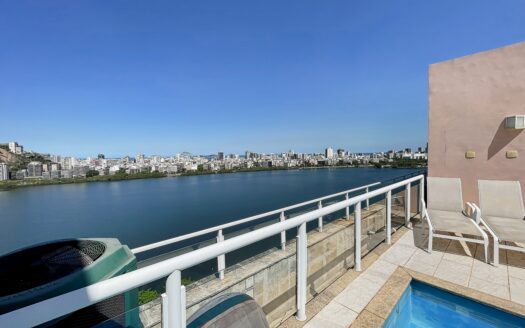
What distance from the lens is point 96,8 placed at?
40.8 ft

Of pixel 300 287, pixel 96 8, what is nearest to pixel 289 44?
pixel 96 8

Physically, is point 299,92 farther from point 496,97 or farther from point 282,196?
point 496,97

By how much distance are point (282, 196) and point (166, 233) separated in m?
16.7

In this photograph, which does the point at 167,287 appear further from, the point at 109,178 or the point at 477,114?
the point at 109,178

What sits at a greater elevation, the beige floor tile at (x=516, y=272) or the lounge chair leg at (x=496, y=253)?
the lounge chair leg at (x=496, y=253)

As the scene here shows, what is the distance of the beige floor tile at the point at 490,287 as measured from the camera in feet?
6.95

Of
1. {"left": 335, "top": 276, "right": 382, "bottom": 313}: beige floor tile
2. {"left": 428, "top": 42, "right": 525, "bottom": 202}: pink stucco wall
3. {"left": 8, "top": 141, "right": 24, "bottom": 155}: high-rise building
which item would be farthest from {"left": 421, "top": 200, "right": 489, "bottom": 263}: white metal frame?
{"left": 8, "top": 141, "right": 24, "bottom": 155}: high-rise building

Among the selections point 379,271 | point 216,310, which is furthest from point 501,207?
point 216,310

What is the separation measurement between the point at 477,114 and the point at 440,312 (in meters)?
3.93

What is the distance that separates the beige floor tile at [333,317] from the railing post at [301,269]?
94 mm

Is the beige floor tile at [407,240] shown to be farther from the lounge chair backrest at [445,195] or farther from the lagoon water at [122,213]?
the lagoon water at [122,213]

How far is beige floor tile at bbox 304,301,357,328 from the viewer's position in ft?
5.72

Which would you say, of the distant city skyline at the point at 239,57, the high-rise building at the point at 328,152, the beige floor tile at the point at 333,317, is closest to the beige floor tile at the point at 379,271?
the beige floor tile at the point at 333,317

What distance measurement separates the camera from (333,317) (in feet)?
5.97
